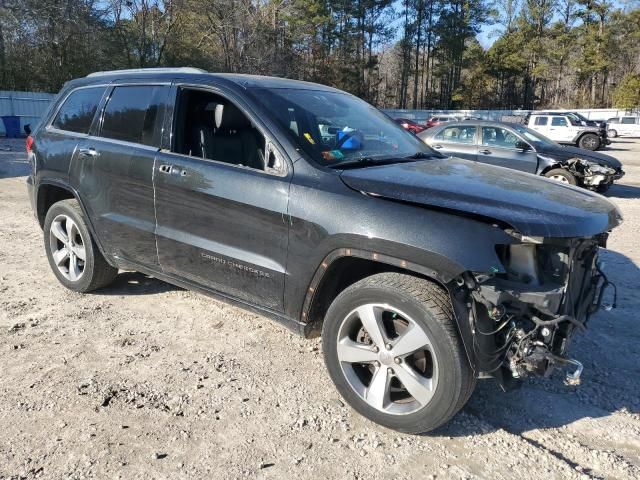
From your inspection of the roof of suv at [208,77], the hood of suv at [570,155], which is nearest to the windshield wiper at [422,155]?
the roof of suv at [208,77]

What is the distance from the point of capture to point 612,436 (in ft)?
9.62

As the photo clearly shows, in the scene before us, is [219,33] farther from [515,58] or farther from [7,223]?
[7,223]

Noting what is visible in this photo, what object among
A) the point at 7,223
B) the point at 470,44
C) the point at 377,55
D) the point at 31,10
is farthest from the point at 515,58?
the point at 7,223

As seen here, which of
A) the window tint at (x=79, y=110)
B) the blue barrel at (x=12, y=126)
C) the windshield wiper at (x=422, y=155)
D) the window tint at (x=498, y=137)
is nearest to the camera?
the windshield wiper at (x=422, y=155)

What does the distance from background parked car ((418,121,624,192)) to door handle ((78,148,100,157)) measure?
7835 millimetres

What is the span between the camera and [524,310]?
2600 millimetres

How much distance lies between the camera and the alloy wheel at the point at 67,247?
4.66 meters

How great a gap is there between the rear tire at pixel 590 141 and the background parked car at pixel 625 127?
13421mm

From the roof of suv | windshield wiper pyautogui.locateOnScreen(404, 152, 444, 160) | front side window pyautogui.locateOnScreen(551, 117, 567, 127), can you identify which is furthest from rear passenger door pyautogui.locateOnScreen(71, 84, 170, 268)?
front side window pyautogui.locateOnScreen(551, 117, 567, 127)

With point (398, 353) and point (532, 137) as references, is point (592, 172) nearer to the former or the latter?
point (532, 137)

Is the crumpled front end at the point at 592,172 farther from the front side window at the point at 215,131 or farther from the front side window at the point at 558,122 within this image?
the front side window at the point at 558,122

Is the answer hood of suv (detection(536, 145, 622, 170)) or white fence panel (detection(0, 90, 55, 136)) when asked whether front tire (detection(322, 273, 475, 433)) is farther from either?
white fence panel (detection(0, 90, 55, 136))

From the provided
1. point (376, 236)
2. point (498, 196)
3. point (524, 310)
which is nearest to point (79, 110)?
point (376, 236)

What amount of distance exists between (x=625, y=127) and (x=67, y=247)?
39.2 metres
